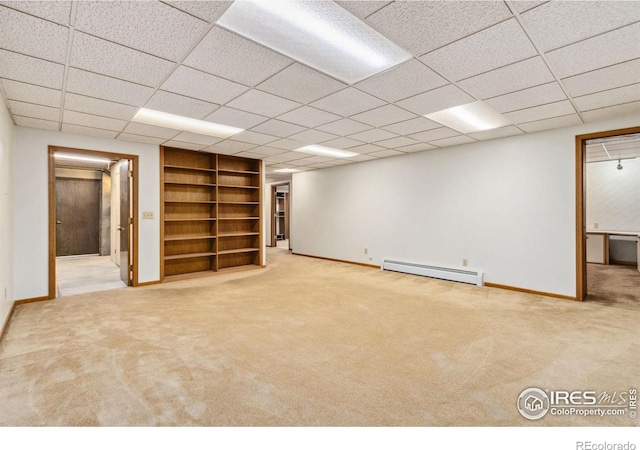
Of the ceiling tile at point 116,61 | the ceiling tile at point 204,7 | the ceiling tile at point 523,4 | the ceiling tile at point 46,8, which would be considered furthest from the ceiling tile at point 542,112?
the ceiling tile at point 46,8

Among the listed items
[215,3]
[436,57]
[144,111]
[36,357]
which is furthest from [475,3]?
[36,357]

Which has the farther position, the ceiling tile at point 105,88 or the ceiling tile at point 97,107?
the ceiling tile at point 97,107

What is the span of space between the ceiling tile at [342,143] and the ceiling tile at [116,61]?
115 inches

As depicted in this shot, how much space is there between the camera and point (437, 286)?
17.0 ft

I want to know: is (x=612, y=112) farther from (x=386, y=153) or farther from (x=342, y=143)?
(x=342, y=143)

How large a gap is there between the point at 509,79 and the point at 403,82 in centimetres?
97

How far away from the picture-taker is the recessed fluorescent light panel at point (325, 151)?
5.86m

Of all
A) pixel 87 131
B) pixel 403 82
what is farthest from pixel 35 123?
pixel 403 82

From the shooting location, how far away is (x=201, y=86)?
298cm

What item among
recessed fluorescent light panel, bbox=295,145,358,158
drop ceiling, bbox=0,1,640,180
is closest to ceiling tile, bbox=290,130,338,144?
drop ceiling, bbox=0,1,640,180

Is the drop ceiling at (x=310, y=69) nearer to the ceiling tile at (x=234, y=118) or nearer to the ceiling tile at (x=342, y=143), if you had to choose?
the ceiling tile at (x=234, y=118)

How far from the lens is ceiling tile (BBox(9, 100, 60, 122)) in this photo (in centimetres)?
336

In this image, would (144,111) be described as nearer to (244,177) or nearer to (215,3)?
(215,3)

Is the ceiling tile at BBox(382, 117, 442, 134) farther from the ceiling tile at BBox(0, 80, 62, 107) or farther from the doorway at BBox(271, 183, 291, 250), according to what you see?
the doorway at BBox(271, 183, 291, 250)
